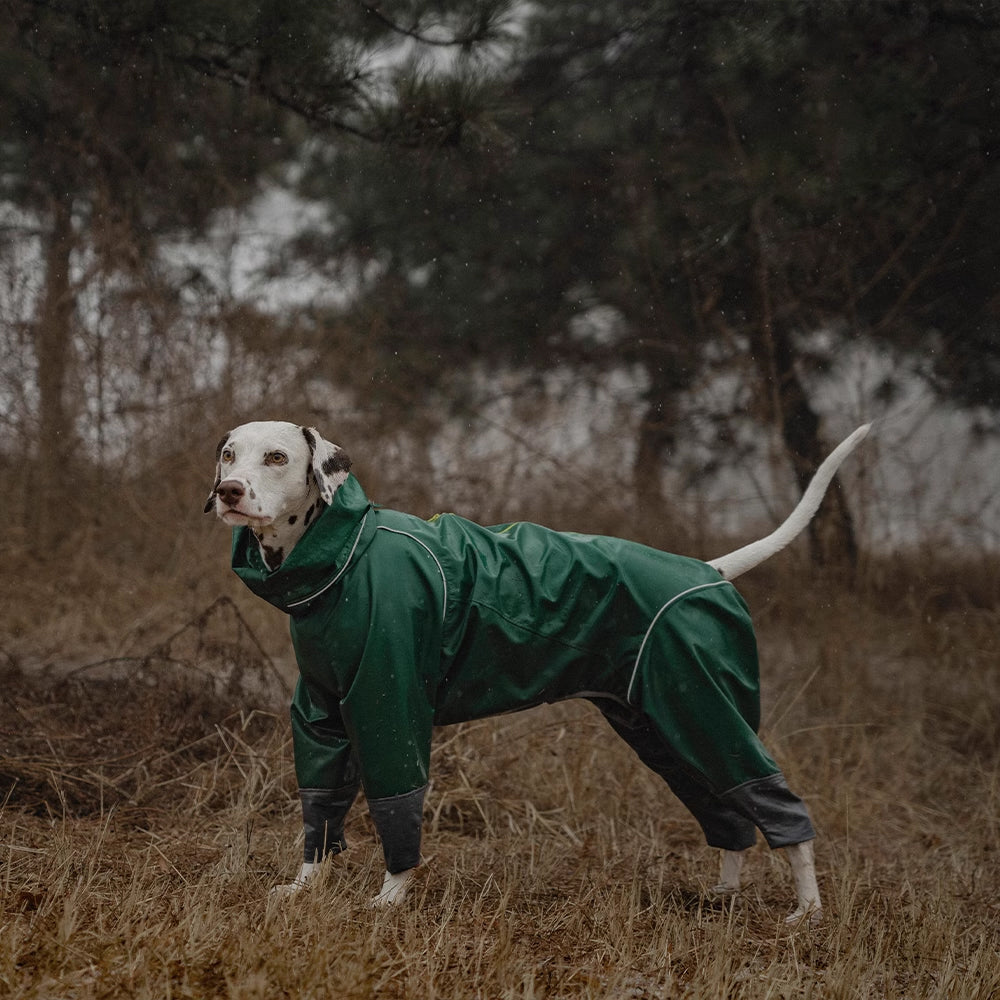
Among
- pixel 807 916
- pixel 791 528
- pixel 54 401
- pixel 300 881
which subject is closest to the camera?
pixel 300 881

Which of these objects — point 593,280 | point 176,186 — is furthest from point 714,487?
point 176,186

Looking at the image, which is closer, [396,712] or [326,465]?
[396,712]

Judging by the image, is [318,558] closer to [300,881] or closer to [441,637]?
[441,637]

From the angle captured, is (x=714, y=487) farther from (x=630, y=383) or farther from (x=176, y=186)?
(x=176, y=186)

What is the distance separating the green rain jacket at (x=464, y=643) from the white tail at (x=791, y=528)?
0.14 metres

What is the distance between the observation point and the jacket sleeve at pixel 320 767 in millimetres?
2791

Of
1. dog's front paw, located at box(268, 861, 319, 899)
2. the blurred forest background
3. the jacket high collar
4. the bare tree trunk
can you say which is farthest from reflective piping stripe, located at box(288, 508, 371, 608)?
the bare tree trunk

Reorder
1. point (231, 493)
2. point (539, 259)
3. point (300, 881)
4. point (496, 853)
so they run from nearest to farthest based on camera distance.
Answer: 1. point (231, 493)
2. point (300, 881)
3. point (496, 853)
4. point (539, 259)

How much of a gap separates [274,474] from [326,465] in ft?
0.45

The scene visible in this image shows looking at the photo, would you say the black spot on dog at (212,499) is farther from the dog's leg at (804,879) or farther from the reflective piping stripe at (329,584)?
the dog's leg at (804,879)

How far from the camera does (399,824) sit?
2652mm

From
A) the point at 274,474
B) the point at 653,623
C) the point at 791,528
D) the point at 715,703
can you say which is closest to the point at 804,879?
the point at 715,703

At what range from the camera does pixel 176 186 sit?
292 inches

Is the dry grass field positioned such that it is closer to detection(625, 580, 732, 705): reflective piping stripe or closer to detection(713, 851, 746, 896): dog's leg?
detection(713, 851, 746, 896): dog's leg
